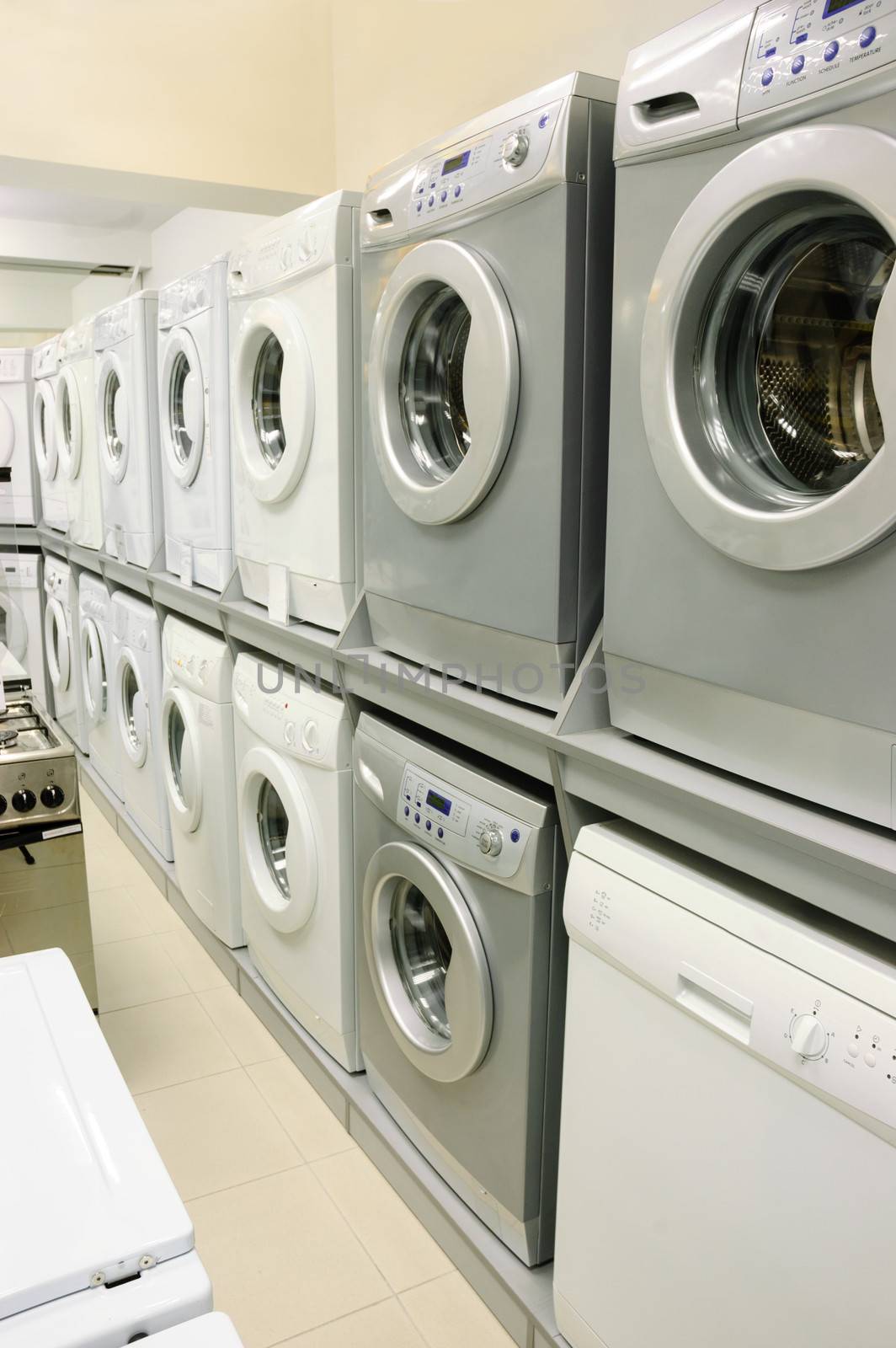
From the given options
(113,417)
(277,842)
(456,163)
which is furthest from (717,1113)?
(113,417)

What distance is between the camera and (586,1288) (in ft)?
4.99

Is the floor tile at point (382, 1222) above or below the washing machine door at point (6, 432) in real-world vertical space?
below

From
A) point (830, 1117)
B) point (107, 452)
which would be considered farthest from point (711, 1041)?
point (107, 452)

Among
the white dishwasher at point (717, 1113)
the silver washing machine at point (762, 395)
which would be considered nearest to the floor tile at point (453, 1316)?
the white dishwasher at point (717, 1113)

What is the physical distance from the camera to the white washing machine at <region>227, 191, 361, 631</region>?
2088 mm

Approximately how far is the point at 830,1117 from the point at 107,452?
140 inches

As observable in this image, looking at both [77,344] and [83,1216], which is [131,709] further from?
[83,1216]

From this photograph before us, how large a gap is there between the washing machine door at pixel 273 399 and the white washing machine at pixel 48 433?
2.38 meters

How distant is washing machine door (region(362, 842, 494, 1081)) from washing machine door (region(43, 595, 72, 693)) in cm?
322

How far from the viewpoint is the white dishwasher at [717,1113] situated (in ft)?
3.45

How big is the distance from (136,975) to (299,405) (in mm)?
1847

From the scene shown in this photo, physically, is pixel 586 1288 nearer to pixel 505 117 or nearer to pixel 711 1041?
pixel 711 1041

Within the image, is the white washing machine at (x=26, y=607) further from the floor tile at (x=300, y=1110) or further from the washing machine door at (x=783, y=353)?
the washing machine door at (x=783, y=353)

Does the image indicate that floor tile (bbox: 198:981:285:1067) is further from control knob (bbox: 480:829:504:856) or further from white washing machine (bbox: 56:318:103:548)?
white washing machine (bbox: 56:318:103:548)
